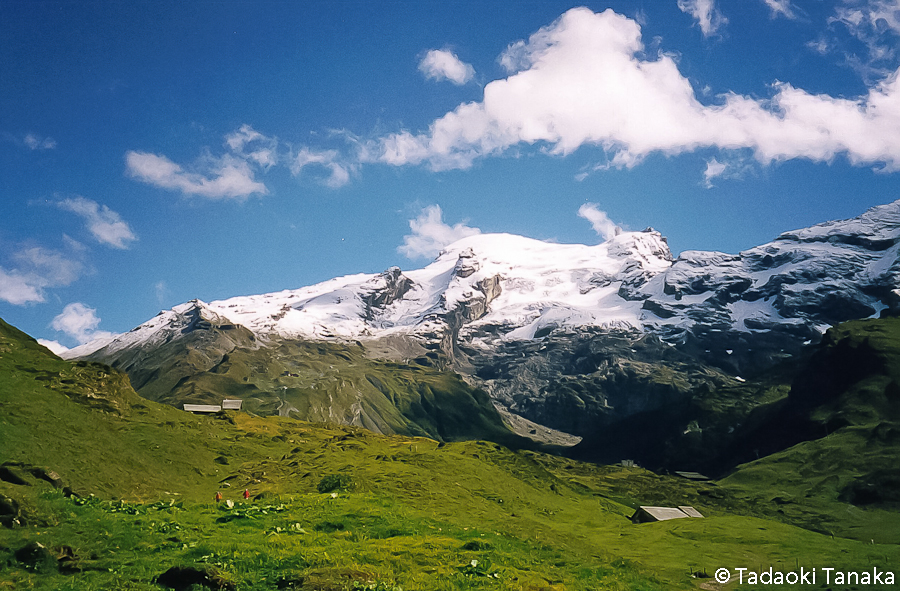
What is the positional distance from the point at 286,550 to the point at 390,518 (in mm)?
11263

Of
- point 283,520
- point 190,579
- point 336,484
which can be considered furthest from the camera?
point 336,484

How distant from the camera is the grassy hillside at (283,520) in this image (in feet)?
82.2

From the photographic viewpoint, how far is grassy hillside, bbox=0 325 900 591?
2505 cm

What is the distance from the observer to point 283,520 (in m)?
35.4

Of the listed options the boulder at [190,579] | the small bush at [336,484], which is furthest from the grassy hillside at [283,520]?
the small bush at [336,484]

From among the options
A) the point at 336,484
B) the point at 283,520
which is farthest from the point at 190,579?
the point at 336,484

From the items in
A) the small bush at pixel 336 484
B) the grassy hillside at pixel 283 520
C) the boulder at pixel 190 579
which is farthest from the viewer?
the small bush at pixel 336 484

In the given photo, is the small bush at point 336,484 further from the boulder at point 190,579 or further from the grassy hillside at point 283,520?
the boulder at point 190,579

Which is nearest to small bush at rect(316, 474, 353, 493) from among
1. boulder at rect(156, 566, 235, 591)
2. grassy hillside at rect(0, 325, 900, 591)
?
grassy hillside at rect(0, 325, 900, 591)

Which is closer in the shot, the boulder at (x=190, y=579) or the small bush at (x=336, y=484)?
the boulder at (x=190, y=579)

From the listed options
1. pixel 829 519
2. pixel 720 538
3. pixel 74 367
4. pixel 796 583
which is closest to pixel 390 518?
pixel 796 583

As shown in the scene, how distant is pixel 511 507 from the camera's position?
6962cm

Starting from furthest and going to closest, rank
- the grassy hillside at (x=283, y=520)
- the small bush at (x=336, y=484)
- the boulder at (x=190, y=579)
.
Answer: the small bush at (x=336, y=484) < the grassy hillside at (x=283, y=520) < the boulder at (x=190, y=579)

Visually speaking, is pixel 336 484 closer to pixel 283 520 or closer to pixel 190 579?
pixel 283 520
